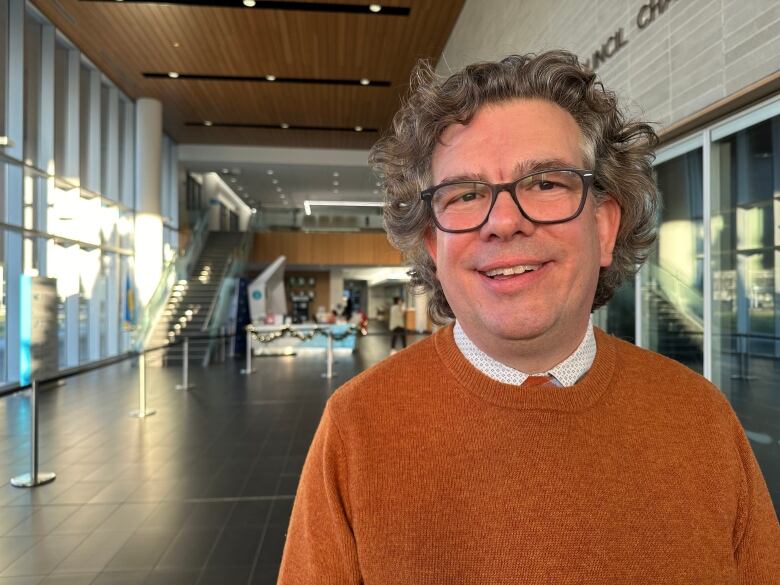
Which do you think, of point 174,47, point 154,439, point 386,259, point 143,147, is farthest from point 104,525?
point 386,259

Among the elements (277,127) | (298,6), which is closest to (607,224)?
(298,6)

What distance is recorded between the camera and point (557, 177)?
846 mm

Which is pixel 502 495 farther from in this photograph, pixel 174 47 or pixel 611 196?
pixel 174 47

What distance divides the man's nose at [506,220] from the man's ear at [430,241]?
23 cm

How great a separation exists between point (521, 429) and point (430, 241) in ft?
1.34

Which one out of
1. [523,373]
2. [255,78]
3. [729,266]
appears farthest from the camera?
[255,78]

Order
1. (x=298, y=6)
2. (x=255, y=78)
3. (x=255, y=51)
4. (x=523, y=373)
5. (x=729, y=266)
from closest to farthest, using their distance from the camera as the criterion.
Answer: (x=523, y=373)
(x=729, y=266)
(x=298, y=6)
(x=255, y=51)
(x=255, y=78)

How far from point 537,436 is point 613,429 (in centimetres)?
13

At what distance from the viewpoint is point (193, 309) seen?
14.9 m

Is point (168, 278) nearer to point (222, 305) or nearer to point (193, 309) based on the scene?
point (193, 309)

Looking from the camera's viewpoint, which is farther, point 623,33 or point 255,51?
point 255,51

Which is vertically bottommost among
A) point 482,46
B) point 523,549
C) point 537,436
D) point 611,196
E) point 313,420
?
point 313,420

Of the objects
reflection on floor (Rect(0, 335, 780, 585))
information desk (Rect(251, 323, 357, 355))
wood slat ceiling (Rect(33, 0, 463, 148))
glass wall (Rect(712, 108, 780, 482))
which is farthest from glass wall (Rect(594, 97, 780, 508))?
information desk (Rect(251, 323, 357, 355))

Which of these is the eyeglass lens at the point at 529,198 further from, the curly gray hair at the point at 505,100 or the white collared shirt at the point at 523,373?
the white collared shirt at the point at 523,373
